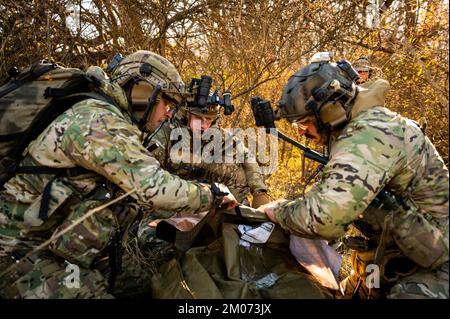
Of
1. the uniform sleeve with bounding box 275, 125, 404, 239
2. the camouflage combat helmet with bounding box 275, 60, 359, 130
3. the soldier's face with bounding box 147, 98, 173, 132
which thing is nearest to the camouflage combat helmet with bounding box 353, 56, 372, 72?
the camouflage combat helmet with bounding box 275, 60, 359, 130

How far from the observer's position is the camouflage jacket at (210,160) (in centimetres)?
466

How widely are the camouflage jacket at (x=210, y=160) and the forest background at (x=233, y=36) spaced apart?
1512mm

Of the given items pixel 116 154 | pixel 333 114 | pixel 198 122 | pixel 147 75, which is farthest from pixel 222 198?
pixel 198 122

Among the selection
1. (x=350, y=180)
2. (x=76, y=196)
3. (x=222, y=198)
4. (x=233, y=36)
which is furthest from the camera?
(x=233, y=36)

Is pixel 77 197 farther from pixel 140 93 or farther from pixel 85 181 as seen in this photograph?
pixel 140 93

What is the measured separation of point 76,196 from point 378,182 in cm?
170

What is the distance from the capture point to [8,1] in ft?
17.1

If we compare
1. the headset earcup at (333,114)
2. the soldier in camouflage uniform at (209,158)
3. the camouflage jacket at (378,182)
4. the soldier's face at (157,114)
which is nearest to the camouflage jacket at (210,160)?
the soldier in camouflage uniform at (209,158)

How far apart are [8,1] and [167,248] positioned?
12.8 feet

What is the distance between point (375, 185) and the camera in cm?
216

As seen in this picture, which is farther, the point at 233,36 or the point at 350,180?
the point at 233,36

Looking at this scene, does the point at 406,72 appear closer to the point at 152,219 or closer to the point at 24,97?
the point at 152,219

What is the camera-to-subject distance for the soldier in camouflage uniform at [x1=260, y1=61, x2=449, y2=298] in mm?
2186

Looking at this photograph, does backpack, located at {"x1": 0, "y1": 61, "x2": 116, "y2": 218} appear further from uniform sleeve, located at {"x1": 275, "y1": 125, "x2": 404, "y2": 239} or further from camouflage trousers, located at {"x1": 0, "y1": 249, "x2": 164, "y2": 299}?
uniform sleeve, located at {"x1": 275, "y1": 125, "x2": 404, "y2": 239}
